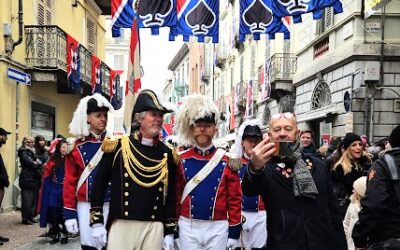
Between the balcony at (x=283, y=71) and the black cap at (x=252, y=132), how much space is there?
15.6m

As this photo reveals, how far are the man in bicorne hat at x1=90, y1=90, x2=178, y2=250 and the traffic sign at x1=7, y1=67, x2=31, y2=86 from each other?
11.0m

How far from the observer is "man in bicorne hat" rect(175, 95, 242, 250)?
5.02m

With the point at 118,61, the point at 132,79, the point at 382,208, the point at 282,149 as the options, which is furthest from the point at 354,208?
the point at 118,61

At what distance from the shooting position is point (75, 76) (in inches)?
729

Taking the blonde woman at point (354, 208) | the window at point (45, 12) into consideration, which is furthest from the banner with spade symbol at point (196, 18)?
the blonde woman at point (354, 208)

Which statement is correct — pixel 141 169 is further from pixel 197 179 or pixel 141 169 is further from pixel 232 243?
pixel 232 243

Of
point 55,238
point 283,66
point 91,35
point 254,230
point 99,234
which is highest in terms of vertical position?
point 91,35

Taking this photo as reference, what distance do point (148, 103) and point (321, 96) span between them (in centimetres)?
1416

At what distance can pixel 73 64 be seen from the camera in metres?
18.3

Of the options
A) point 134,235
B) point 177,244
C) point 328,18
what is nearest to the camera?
point 134,235

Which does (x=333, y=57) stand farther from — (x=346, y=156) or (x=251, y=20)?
(x=346, y=156)

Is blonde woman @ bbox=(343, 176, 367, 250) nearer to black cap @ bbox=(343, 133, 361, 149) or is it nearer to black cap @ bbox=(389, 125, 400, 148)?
black cap @ bbox=(343, 133, 361, 149)

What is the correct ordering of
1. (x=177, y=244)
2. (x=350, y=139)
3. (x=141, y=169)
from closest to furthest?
(x=141, y=169), (x=177, y=244), (x=350, y=139)

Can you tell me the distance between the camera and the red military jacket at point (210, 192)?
5031 mm
